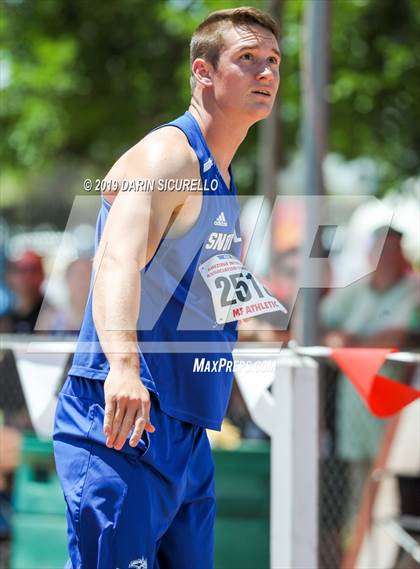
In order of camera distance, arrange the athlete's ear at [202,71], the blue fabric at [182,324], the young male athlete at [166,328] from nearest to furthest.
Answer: the young male athlete at [166,328] < the blue fabric at [182,324] < the athlete's ear at [202,71]

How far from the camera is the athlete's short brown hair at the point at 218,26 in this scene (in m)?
3.21

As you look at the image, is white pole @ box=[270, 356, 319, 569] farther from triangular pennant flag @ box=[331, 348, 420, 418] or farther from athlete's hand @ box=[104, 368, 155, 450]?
athlete's hand @ box=[104, 368, 155, 450]

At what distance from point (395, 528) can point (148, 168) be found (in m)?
3.08

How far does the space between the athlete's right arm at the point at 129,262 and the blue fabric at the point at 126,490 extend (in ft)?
0.51

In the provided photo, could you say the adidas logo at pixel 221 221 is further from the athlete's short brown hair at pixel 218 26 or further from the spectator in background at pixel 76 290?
the spectator in background at pixel 76 290

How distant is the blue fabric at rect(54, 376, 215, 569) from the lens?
2861 millimetres

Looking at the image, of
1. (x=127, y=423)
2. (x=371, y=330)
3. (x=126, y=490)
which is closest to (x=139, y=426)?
(x=127, y=423)

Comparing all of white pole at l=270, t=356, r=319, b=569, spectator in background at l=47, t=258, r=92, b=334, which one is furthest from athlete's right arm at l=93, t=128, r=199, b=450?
spectator in background at l=47, t=258, r=92, b=334

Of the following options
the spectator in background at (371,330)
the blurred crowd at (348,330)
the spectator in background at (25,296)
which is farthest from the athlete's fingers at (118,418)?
the spectator in background at (25,296)

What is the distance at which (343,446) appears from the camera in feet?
20.1

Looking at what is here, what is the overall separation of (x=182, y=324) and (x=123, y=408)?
42 centimetres

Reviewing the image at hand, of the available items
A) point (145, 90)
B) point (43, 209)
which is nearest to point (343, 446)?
point (145, 90)

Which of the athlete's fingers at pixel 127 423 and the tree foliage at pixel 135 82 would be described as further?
the tree foliage at pixel 135 82

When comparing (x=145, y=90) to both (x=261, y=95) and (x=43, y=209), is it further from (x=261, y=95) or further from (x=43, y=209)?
(x=261, y=95)
